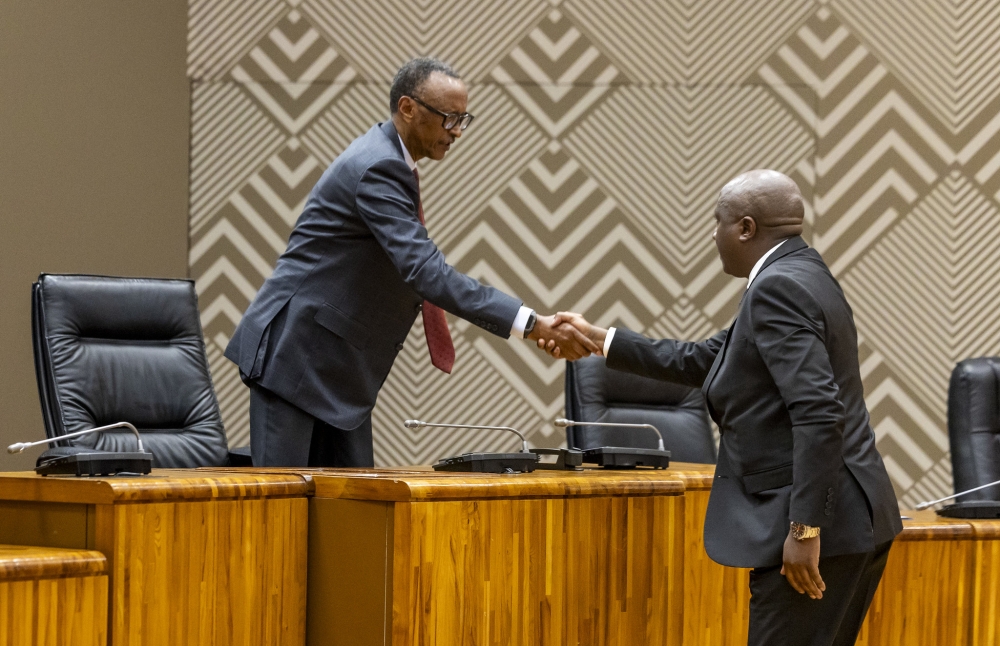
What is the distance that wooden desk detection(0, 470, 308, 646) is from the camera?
1611 millimetres

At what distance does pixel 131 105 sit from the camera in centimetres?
414

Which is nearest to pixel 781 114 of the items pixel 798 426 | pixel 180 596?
pixel 798 426

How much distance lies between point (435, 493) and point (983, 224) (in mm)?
3274

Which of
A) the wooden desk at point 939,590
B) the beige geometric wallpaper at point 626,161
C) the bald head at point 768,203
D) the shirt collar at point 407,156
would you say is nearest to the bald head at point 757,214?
the bald head at point 768,203

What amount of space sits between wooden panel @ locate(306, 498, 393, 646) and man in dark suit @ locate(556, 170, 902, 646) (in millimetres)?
534

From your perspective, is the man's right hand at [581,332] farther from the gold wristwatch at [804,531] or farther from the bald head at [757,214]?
the gold wristwatch at [804,531]

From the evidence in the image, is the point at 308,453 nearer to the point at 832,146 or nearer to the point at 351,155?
the point at 351,155

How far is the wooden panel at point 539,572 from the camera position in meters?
1.72

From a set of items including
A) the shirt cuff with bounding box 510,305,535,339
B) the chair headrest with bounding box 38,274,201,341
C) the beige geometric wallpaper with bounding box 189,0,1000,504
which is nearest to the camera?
the shirt cuff with bounding box 510,305,535,339

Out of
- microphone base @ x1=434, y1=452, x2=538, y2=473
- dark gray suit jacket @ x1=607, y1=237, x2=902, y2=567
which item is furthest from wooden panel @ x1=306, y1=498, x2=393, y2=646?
dark gray suit jacket @ x1=607, y1=237, x2=902, y2=567

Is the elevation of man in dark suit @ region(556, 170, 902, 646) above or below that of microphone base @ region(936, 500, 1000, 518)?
above

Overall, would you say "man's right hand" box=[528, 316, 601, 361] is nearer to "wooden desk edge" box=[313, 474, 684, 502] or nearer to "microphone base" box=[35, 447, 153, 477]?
"wooden desk edge" box=[313, 474, 684, 502]

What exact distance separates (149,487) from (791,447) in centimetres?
99

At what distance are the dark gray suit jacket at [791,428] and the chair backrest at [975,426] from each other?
1.46 m
